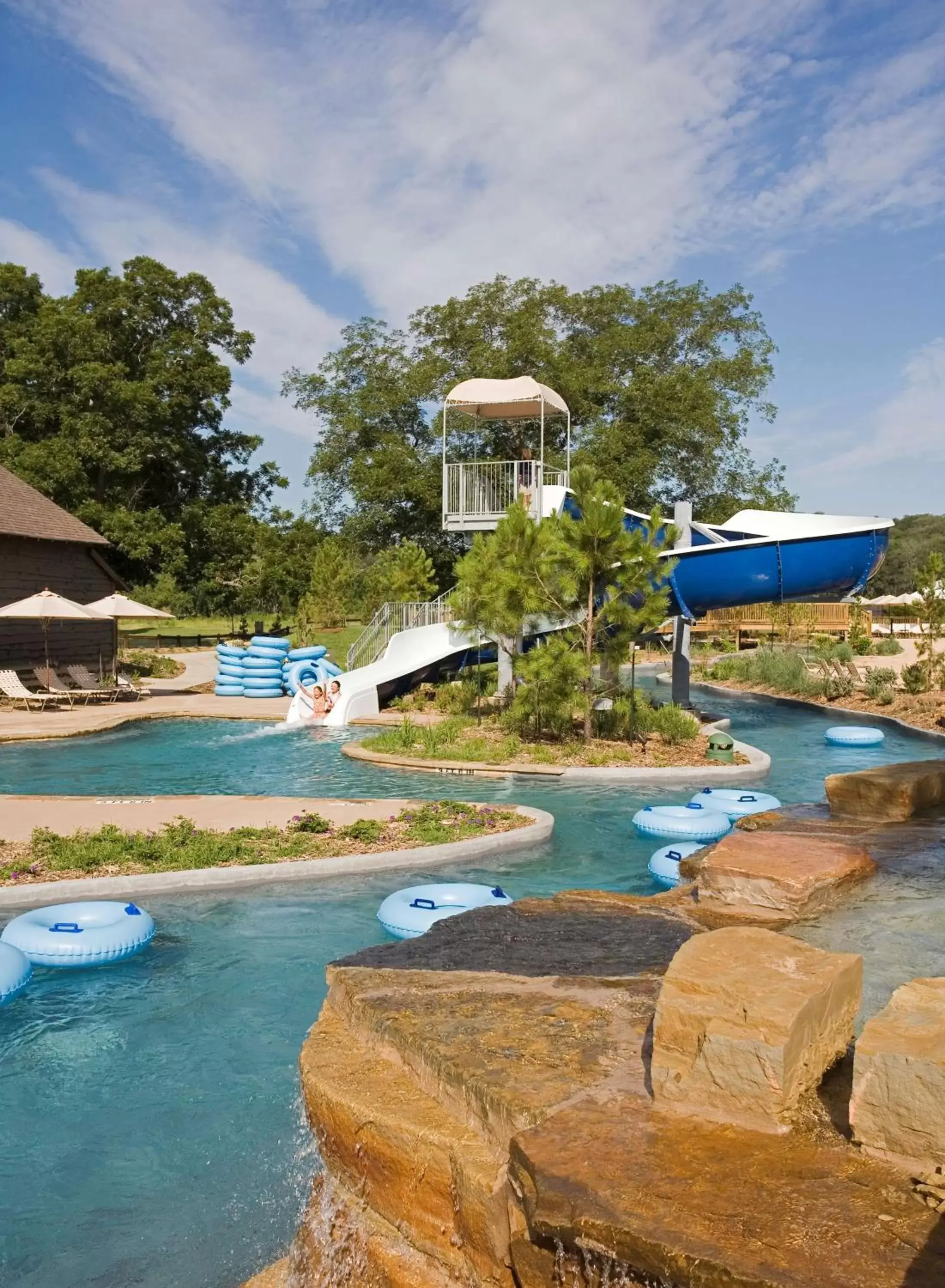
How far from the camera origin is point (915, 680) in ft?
71.6

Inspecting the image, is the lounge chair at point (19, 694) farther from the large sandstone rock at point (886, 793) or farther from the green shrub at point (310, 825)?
the large sandstone rock at point (886, 793)

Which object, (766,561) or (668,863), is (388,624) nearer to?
(766,561)

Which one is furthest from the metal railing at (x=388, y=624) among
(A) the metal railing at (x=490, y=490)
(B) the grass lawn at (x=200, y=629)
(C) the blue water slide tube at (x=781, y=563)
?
(B) the grass lawn at (x=200, y=629)

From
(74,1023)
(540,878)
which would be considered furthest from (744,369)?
(74,1023)

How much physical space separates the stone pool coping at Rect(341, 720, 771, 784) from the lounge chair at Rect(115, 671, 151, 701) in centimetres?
1040

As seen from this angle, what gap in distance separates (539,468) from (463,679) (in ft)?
16.3

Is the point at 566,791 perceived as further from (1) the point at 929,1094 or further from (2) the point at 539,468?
(1) the point at 929,1094

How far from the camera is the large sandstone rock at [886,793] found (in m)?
8.61

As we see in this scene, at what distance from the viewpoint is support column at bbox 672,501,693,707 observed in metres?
18.7

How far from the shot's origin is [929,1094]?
2807mm

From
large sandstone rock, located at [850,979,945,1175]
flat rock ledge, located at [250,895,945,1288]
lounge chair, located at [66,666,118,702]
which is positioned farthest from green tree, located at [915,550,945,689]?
large sandstone rock, located at [850,979,945,1175]

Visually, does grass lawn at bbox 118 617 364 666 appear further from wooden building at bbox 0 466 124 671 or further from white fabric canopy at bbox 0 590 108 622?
white fabric canopy at bbox 0 590 108 622

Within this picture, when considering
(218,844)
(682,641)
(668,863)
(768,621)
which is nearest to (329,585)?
(768,621)

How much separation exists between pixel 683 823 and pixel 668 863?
1709 mm
